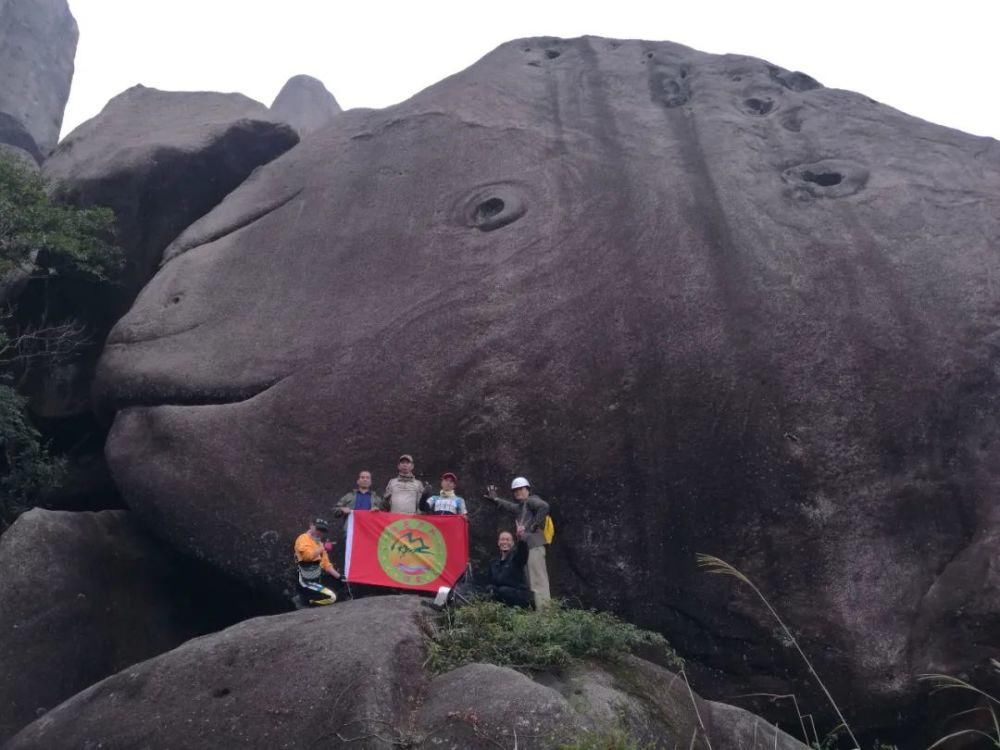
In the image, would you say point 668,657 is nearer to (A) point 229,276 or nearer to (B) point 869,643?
(B) point 869,643

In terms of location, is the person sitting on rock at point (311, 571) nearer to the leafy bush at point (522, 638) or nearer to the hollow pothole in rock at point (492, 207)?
the leafy bush at point (522, 638)

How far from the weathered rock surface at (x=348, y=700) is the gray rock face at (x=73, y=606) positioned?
201 centimetres

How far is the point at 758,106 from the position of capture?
13320mm

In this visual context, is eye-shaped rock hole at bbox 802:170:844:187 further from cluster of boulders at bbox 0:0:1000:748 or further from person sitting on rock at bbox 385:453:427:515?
person sitting on rock at bbox 385:453:427:515

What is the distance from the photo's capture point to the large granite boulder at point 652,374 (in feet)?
29.0

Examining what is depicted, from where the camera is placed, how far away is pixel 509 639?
6840mm

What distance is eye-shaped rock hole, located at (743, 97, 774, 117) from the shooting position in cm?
1320

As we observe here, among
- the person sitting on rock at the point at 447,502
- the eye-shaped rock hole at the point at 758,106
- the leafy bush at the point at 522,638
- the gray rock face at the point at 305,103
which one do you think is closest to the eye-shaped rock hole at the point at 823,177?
the eye-shaped rock hole at the point at 758,106

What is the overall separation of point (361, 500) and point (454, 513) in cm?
86

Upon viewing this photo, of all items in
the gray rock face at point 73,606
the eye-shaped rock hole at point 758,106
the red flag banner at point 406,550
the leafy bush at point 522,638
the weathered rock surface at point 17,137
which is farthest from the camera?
the weathered rock surface at point 17,137

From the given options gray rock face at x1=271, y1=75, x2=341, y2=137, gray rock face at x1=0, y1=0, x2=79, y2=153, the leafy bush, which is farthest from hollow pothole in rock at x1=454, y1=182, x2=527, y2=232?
gray rock face at x1=271, y1=75, x2=341, y2=137

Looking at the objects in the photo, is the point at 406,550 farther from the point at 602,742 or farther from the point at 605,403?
the point at 602,742

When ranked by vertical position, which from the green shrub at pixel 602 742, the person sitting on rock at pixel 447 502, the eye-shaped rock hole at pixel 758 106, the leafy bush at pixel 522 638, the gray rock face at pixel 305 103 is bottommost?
the leafy bush at pixel 522 638

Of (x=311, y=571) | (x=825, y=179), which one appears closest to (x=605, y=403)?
(x=311, y=571)
